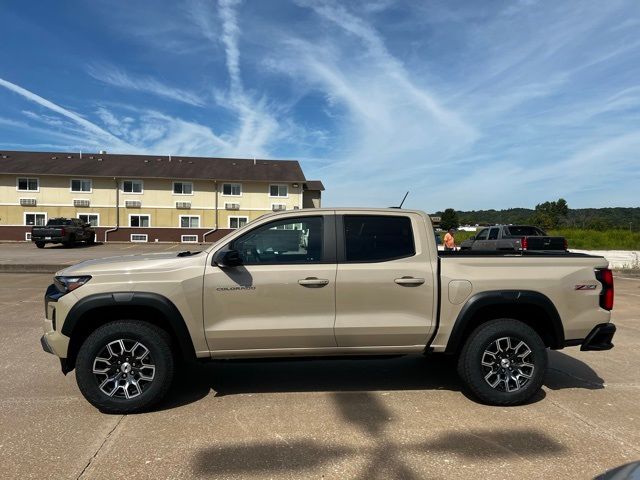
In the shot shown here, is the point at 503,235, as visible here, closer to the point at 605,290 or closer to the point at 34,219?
the point at 605,290

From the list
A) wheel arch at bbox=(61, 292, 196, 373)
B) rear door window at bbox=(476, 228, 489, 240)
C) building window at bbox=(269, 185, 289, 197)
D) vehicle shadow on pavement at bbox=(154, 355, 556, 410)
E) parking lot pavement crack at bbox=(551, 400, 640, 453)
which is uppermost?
building window at bbox=(269, 185, 289, 197)

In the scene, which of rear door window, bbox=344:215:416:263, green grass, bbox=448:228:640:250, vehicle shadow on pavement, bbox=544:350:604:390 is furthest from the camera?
green grass, bbox=448:228:640:250

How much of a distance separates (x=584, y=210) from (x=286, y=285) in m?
124

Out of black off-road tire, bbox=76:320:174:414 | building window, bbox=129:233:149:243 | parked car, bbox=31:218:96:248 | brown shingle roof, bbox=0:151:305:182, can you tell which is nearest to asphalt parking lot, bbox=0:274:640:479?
black off-road tire, bbox=76:320:174:414

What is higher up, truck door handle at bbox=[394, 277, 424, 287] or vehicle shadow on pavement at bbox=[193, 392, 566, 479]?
truck door handle at bbox=[394, 277, 424, 287]

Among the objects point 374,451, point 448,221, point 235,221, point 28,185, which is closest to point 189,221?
point 235,221

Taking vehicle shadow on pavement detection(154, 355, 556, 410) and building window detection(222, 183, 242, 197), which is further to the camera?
building window detection(222, 183, 242, 197)

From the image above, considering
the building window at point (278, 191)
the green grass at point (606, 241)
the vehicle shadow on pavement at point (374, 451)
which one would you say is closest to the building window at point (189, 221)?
the building window at point (278, 191)

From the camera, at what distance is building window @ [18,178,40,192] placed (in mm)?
39438

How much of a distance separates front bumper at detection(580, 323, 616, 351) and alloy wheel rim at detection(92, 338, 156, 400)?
3972 mm

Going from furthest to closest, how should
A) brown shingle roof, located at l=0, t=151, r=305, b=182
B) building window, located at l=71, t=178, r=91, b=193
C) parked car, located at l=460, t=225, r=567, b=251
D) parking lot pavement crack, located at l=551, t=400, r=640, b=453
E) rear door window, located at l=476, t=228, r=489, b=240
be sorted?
1. brown shingle roof, located at l=0, t=151, r=305, b=182
2. building window, located at l=71, t=178, r=91, b=193
3. rear door window, located at l=476, t=228, r=489, b=240
4. parked car, located at l=460, t=225, r=567, b=251
5. parking lot pavement crack, located at l=551, t=400, r=640, b=453

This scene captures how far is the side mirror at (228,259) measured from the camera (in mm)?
3949

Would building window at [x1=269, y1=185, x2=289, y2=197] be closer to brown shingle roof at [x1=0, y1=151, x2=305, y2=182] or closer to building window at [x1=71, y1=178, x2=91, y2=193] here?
brown shingle roof at [x1=0, y1=151, x2=305, y2=182]

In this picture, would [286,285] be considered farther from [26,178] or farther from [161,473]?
[26,178]
